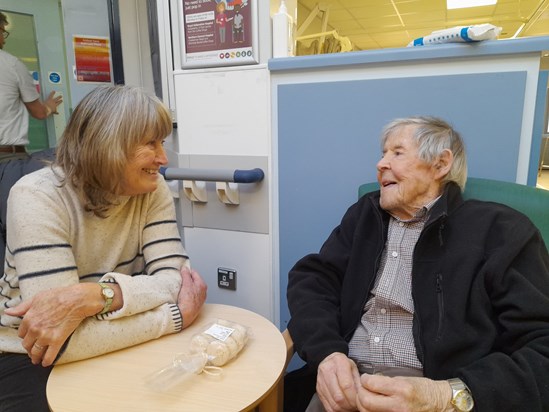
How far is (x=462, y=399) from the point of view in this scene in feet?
2.68

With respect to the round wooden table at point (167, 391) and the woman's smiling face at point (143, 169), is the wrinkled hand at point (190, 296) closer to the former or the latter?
the round wooden table at point (167, 391)

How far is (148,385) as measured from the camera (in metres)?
0.78

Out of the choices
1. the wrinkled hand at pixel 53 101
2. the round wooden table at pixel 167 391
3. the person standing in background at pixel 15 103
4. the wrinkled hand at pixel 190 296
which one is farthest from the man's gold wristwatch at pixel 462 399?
the wrinkled hand at pixel 53 101

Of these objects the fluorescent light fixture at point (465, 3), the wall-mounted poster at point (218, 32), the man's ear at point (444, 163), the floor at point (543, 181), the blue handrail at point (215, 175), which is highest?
the fluorescent light fixture at point (465, 3)

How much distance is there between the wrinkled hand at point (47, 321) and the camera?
2.65ft

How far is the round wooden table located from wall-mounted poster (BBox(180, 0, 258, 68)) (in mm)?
1075

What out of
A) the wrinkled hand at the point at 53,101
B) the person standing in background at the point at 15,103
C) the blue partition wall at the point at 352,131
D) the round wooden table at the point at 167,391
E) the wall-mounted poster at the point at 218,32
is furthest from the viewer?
the wrinkled hand at the point at 53,101

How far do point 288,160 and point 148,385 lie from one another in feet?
3.21

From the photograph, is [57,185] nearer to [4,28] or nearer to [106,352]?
[106,352]

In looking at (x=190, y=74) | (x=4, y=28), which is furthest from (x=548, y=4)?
(x=4, y=28)

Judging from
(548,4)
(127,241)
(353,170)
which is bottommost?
(127,241)

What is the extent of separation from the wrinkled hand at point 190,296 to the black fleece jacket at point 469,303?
0.85 ft

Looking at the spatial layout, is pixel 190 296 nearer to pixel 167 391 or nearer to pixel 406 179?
pixel 167 391

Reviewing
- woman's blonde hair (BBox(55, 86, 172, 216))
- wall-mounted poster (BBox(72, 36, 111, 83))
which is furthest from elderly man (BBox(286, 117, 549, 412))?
wall-mounted poster (BBox(72, 36, 111, 83))
